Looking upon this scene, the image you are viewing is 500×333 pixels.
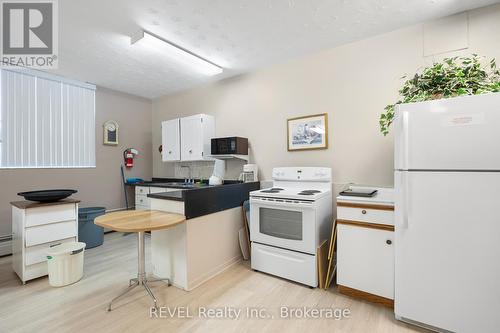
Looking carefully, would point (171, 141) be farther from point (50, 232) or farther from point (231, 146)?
point (50, 232)

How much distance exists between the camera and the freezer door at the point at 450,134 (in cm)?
149

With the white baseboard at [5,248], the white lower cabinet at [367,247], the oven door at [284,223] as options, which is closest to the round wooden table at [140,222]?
the oven door at [284,223]

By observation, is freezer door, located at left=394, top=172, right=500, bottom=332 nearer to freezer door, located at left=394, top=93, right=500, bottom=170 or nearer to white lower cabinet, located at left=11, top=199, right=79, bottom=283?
freezer door, located at left=394, top=93, right=500, bottom=170

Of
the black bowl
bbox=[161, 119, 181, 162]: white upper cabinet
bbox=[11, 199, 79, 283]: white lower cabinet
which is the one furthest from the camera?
bbox=[161, 119, 181, 162]: white upper cabinet

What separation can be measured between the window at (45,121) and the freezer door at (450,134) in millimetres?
4562

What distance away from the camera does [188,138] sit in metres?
3.96

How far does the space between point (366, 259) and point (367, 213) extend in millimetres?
403

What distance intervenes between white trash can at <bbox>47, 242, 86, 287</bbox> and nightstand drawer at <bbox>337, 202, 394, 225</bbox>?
2737 millimetres

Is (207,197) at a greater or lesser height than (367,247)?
greater

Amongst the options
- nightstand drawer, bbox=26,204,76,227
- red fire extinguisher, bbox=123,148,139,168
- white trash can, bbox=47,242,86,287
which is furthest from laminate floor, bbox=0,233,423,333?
red fire extinguisher, bbox=123,148,139,168

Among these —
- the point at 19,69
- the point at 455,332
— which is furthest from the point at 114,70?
the point at 455,332

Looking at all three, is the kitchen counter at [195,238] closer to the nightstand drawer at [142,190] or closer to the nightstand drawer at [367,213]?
the nightstand drawer at [367,213]

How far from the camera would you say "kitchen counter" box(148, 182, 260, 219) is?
227 cm

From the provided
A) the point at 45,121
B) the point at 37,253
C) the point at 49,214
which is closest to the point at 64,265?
the point at 37,253
